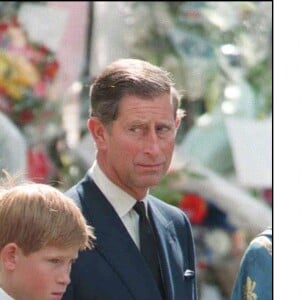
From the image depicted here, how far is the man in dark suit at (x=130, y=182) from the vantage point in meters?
3.08

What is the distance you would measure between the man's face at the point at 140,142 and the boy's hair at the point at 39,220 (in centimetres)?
29

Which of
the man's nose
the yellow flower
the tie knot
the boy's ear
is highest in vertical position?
the man's nose

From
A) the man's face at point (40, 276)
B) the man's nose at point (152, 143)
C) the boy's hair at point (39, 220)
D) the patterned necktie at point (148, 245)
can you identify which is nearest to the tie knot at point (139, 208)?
the patterned necktie at point (148, 245)

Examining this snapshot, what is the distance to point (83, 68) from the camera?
6.34 m

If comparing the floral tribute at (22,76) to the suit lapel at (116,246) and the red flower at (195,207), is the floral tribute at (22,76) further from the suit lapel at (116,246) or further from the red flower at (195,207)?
the suit lapel at (116,246)

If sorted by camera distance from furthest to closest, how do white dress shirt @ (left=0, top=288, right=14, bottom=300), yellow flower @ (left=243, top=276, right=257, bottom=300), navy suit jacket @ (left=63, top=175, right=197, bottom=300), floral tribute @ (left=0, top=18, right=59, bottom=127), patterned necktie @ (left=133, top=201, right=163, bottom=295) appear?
floral tribute @ (left=0, top=18, right=59, bottom=127)
yellow flower @ (left=243, top=276, right=257, bottom=300)
patterned necktie @ (left=133, top=201, right=163, bottom=295)
navy suit jacket @ (left=63, top=175, right=197, bottom=300)
white dress shirt @ (left=0, top=288, right=14, bottom=300)

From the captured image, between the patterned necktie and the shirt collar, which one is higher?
the shirt collar

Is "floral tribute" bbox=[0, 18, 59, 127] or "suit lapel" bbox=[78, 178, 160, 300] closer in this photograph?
"suit lapel" bbox=[78, 178, 160, 300]

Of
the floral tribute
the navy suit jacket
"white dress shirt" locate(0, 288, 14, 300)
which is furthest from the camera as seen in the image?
the floral tribute

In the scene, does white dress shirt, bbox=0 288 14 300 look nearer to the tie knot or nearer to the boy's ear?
the boy's ear

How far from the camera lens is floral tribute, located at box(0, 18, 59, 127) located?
6211 millimetres

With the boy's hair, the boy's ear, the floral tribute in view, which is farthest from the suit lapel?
the floral tribute

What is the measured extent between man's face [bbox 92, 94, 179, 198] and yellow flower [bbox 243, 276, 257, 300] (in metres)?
0.39

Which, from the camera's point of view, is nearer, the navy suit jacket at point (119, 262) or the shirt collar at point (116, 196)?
the navy suit jacket at point (119, 262)
